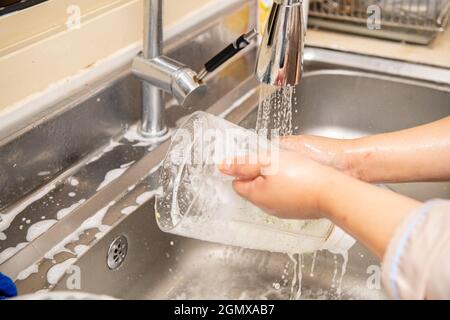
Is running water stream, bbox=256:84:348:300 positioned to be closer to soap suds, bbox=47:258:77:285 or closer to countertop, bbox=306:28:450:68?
countertop, bbox=306:28:450:68

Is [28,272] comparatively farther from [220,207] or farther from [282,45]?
[282,45]

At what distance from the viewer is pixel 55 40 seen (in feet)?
2.81

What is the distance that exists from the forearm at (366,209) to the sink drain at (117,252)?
311 mm

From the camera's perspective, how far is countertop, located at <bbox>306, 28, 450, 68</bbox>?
1.18 meters

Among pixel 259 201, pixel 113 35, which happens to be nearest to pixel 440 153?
pixel 259 201

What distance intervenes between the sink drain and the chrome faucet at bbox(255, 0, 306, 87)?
11.0 inches

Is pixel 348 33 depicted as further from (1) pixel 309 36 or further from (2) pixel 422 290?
(2) pixel 422 290

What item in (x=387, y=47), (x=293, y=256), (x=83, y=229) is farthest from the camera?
(x=387, y=47)

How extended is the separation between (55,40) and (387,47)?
2.14ft

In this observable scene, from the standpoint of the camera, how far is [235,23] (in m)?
1.20

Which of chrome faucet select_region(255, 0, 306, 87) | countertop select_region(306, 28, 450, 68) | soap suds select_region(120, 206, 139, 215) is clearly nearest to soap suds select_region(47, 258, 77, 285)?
soap suds select_region(120, 206, 139, 215)

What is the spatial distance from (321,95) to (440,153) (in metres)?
0.43
